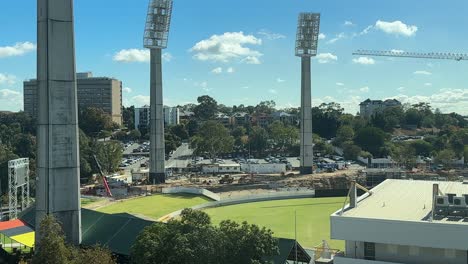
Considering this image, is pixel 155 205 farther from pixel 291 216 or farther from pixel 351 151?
pixel 351 151

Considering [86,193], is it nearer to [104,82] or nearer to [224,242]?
[224,242]

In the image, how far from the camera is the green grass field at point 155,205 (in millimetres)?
46750

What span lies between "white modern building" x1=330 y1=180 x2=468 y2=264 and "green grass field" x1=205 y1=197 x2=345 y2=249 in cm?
1231

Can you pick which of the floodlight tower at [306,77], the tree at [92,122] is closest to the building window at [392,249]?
the floodlight tower at [306,77]

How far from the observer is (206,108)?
528 feet

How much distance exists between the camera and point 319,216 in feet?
147

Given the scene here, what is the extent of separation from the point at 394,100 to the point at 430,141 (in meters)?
97.2

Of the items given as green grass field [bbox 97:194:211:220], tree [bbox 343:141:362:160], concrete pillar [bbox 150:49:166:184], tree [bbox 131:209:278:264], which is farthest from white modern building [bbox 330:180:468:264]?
tree [bbox 343:141:362:160]

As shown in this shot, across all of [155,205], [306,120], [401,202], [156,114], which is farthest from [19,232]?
[306,120]

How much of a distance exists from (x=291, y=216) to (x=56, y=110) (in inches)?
1035

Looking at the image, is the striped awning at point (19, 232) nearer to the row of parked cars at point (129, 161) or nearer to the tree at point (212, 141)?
the tree at point (212, 141)

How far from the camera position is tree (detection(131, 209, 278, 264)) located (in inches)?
723

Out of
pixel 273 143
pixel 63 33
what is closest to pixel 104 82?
pixel 273 143

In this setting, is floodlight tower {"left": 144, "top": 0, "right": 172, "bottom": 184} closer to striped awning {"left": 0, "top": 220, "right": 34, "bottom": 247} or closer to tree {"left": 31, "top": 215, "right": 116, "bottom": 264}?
striped awning {"left": 0, "top": 220, "right": 34, "bottom": 247}
